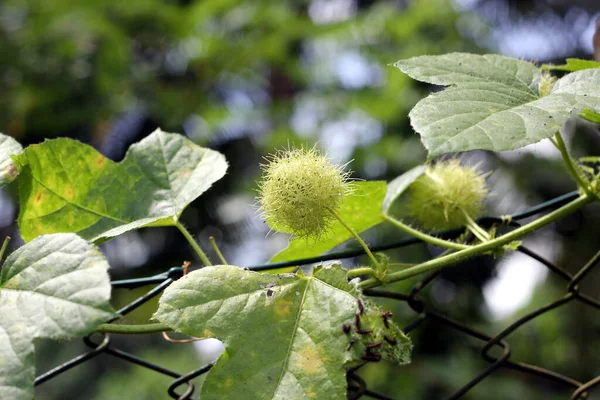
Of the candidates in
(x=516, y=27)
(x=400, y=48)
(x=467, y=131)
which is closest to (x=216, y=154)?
(x=467, y=131)

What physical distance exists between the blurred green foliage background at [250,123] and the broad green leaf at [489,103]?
6.86 feet

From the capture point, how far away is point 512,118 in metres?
0.83

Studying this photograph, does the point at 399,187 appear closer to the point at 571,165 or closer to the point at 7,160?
the point at 571,165

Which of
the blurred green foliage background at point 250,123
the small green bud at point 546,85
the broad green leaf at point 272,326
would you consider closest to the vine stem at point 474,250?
the broad green leaf at point 272,326

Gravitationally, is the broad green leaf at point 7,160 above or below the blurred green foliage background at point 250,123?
above

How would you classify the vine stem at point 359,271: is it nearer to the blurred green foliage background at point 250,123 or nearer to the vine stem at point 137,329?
the vine stem at point 137,329

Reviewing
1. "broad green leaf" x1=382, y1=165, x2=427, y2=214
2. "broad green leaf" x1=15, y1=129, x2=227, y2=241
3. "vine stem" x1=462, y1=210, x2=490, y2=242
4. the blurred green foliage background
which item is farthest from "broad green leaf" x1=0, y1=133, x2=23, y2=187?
the blurred green foliage background

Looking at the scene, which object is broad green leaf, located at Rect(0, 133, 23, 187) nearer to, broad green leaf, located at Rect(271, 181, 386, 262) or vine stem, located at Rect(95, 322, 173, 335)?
vine stem, located at Rect(95, 322, 173, 335)

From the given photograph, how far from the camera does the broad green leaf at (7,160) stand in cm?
101

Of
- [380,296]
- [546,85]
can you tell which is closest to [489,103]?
[546,85]

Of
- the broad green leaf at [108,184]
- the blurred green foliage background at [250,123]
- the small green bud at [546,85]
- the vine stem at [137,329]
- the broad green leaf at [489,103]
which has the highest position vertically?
the broad green leaf at [489,103]

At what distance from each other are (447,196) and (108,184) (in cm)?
71

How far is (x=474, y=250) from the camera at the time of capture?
1.09 meters

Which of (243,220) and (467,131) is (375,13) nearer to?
(243,220)
